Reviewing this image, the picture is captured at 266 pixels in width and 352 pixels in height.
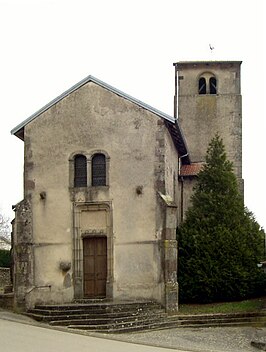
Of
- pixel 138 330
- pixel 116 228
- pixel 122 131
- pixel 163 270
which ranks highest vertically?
pixel 122 131

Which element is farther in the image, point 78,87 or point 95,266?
point 78,87

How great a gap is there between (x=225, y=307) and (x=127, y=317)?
4244 millimetres

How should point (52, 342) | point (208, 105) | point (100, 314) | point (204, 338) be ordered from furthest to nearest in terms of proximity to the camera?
point (208, 105), point (100, 314), point (204, 338), point (52, 342)

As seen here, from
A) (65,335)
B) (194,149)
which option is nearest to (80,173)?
(65,335)

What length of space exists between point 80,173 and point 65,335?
8.31 meters

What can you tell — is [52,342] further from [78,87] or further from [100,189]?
[78,87]

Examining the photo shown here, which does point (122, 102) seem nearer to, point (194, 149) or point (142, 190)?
point (142, 190)

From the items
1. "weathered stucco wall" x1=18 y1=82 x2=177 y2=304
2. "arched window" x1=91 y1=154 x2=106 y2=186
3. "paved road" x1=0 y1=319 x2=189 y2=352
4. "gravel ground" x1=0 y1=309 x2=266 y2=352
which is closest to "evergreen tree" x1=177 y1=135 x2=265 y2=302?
"weathered stucco wall" x1=18 y1=82 x2=177 y2=304

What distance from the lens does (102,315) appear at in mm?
22047

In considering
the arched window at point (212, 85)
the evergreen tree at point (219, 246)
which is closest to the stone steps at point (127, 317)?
the evergreen tree at point (219, 246)

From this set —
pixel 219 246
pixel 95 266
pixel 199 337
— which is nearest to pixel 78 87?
pixel 95 266

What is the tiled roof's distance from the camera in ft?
105

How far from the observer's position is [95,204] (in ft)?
82.0

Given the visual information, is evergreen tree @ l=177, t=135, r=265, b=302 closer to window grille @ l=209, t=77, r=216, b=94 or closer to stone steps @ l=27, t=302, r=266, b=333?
stone steps @ l=27, t=302, r=266, b=333
